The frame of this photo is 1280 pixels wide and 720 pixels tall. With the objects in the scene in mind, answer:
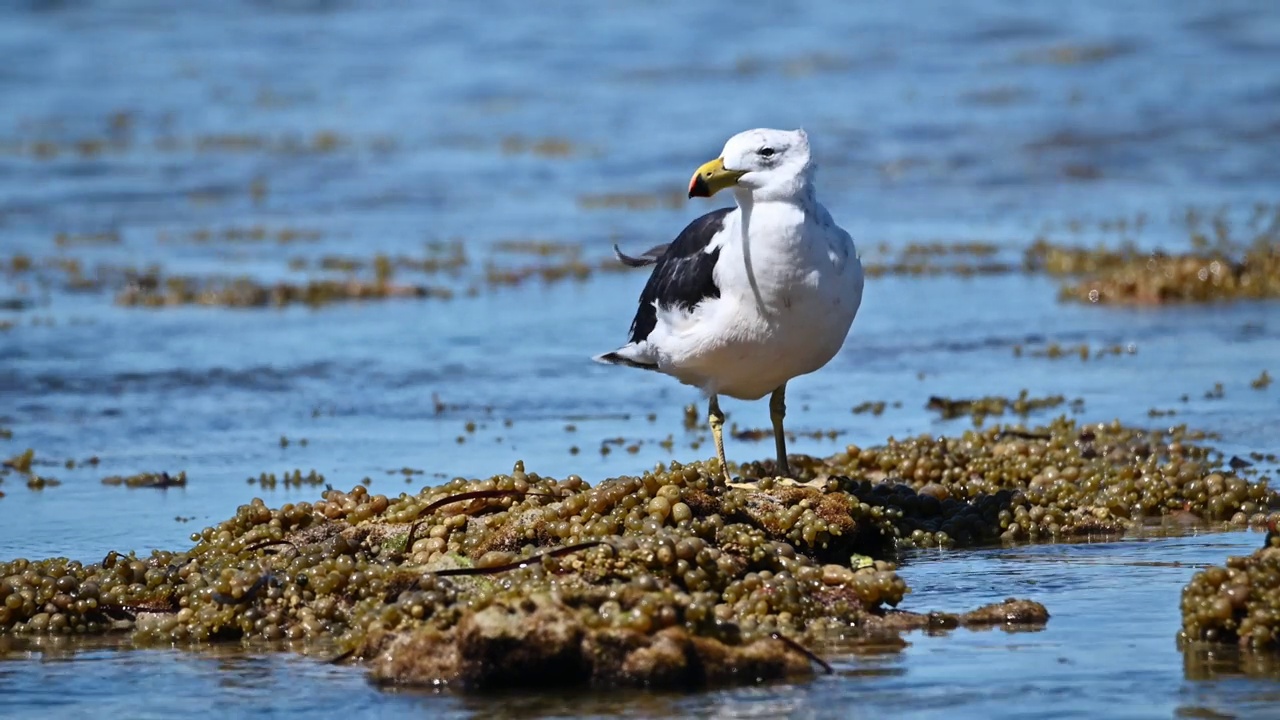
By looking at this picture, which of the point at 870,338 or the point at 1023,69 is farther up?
the point at 1023,69

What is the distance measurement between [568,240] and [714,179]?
9461 millimetres

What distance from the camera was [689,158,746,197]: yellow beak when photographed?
6660mm

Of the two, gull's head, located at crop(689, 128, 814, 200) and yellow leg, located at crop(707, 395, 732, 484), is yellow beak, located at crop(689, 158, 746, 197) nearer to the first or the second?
gull's head, located at crop(689, 128, 814, 200)

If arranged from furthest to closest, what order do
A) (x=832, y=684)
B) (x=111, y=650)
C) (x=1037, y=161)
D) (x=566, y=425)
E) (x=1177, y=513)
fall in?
1. (x=1037, y=161)
2. (x=566, y=425)
3. (x=1177, y=513)
4. (x=111, y=650)
5. (x=832, y=684)

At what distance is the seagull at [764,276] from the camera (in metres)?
6.59

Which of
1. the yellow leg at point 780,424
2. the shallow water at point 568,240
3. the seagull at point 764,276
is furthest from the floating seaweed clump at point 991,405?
the seagull at point 764,276

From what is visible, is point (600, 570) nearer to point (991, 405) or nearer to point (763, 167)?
point (763, 167)

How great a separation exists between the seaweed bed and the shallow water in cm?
18

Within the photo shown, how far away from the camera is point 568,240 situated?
52.7ft

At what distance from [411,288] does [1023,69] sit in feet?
49.3

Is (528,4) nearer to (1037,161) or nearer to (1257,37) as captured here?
(1257,37)

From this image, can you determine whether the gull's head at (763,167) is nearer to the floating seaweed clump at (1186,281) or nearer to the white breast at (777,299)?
the white breast at (777,299)

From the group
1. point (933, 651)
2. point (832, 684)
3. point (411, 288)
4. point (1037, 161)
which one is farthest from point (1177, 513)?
point (1037, 161)

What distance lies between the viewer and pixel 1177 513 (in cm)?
723
